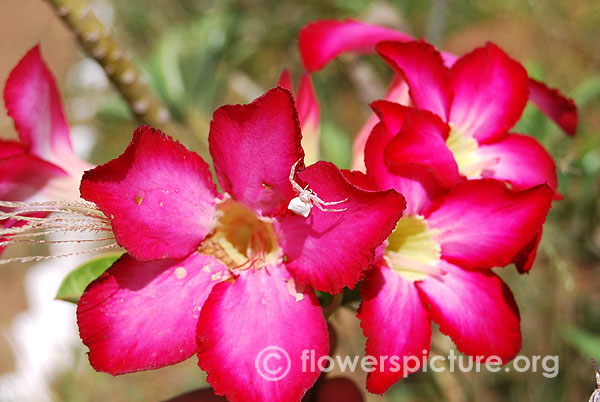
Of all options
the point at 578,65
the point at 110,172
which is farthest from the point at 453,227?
the point at 578,65

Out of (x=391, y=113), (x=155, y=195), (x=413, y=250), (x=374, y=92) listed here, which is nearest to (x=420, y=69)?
(x=391, y=113)

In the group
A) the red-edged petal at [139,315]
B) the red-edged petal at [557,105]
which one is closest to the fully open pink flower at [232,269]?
the red-edged petal at [139,315]

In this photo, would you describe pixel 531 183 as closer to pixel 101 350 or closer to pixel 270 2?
pixel 101 350

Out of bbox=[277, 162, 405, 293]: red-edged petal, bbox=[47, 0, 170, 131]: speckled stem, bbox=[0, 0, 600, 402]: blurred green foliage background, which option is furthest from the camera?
bbox=[0, 0, 600, 402]: blurred green foliage background

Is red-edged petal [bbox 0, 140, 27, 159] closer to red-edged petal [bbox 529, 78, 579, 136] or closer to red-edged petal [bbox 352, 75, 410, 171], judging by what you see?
red-edged petal [bbox 352, 75, 410, 171]

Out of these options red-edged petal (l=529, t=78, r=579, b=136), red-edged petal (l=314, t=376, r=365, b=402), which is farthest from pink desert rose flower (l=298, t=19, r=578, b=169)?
red-edged petal (l=314, t=376, r=365, b=402)

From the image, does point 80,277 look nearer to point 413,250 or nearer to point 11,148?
point 11,148
